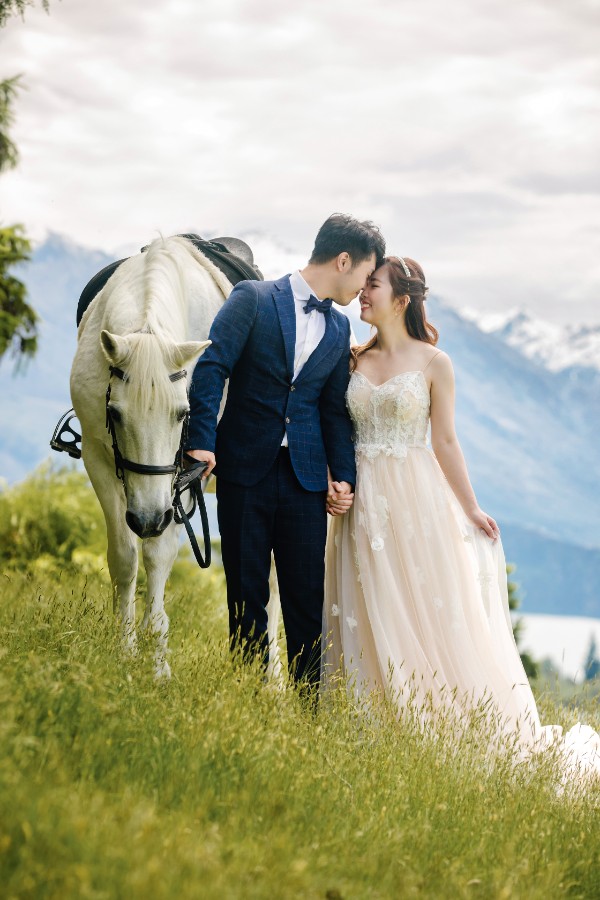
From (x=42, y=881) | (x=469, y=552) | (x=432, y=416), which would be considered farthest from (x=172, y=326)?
(x=42, y=881)

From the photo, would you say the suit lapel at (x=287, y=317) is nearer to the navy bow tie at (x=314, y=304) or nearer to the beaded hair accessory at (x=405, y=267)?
the navy bow tie at (x=314, y=304)

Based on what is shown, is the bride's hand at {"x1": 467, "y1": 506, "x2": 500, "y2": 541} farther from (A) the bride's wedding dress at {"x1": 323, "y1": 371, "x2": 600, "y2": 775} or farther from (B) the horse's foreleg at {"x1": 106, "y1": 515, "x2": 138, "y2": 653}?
(B) the horse's foreleg at {"x1": 106, "y1": 515, "x2": 138, "y2": 653}

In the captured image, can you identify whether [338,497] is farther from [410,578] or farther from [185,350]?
[185,350]

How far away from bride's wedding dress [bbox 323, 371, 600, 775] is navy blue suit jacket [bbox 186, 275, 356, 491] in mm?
393

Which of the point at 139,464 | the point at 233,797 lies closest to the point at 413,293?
the point at 139,464

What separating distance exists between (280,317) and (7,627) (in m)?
1.90

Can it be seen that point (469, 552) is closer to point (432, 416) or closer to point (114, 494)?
point (432, 416)

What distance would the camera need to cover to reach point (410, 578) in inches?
208

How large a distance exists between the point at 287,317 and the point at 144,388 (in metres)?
0.95

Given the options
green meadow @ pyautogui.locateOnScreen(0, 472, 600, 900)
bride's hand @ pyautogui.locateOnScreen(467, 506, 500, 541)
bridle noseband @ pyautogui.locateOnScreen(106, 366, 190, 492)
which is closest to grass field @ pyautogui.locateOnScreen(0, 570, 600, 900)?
green meadow @ pyautogui.locateOnScreen(0, 472, 600, 900)

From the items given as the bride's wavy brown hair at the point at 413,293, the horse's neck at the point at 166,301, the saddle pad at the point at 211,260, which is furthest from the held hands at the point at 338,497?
the saddle pad at the point at 211,260

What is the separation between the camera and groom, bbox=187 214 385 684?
15.9 feet

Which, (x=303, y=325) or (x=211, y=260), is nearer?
(x=303, y=325)

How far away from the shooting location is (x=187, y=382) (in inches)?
179
